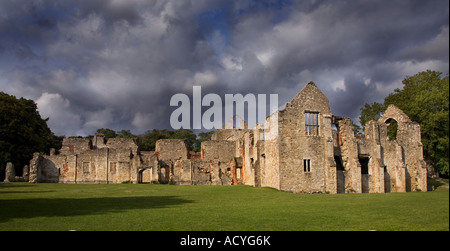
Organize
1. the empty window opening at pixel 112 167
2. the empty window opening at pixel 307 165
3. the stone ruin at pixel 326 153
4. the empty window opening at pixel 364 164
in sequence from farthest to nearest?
the empty window opening at pixel 112 167 → the empty window opening at pixel 364 164 → the empty window opening at pixel 307 165 → the stone ruin at pixel 326 153

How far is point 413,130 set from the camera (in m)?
36.6

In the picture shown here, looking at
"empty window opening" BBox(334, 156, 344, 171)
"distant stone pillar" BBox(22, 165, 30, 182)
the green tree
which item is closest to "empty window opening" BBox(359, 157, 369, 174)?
"empty window opening" BBox(334, 156, 344, 171)

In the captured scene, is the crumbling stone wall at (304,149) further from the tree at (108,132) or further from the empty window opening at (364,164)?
the tree at (108,132)

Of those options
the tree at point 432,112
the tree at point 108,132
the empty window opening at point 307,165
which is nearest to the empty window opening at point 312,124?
the empty window opening at point 307,165

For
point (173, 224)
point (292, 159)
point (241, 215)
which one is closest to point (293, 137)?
point (292, 159)

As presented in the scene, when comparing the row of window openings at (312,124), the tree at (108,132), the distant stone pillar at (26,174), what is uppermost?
the tree at (108,132)

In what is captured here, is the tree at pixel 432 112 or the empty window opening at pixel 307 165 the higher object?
the tree at pixel 432 112

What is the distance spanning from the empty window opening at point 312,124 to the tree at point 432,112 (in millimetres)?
11715

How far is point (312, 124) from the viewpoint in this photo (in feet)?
108

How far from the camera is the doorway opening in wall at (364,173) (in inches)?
1316

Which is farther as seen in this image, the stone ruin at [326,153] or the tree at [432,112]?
the tree at [432,112]

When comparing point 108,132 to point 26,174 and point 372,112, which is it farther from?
point 372,112
